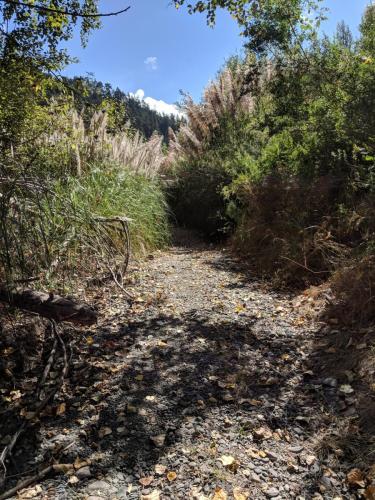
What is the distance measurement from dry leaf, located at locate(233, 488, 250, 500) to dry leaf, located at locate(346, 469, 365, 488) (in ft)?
1.52

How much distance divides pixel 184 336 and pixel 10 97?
357cm

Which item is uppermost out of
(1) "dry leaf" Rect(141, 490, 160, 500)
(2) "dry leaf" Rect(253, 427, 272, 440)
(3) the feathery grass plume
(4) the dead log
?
(3) the feathery grass plume

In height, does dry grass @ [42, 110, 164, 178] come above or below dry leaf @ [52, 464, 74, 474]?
above

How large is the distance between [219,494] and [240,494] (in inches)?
3.5

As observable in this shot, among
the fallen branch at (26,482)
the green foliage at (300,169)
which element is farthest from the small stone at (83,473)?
the green foliage at (300,169)

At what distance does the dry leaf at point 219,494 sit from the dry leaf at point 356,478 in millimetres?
557

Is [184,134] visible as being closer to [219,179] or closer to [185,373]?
[219,179]

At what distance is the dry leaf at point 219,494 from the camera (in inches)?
61.8

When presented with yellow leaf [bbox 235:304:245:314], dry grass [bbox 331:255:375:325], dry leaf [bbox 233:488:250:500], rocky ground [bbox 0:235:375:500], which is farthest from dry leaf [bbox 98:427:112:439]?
dry grass [bbox 331:255:375:325]

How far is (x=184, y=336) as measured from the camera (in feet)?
9.73

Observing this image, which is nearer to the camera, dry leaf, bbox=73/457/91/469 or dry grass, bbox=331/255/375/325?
dry leaf, bbox=73/457/91/469

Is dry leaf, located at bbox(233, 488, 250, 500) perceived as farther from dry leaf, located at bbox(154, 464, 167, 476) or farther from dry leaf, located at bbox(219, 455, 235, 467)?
dry leaf, located at bbox(154, 464, 167, 476)

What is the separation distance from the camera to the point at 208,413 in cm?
208

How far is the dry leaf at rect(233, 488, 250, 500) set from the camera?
157 cm
